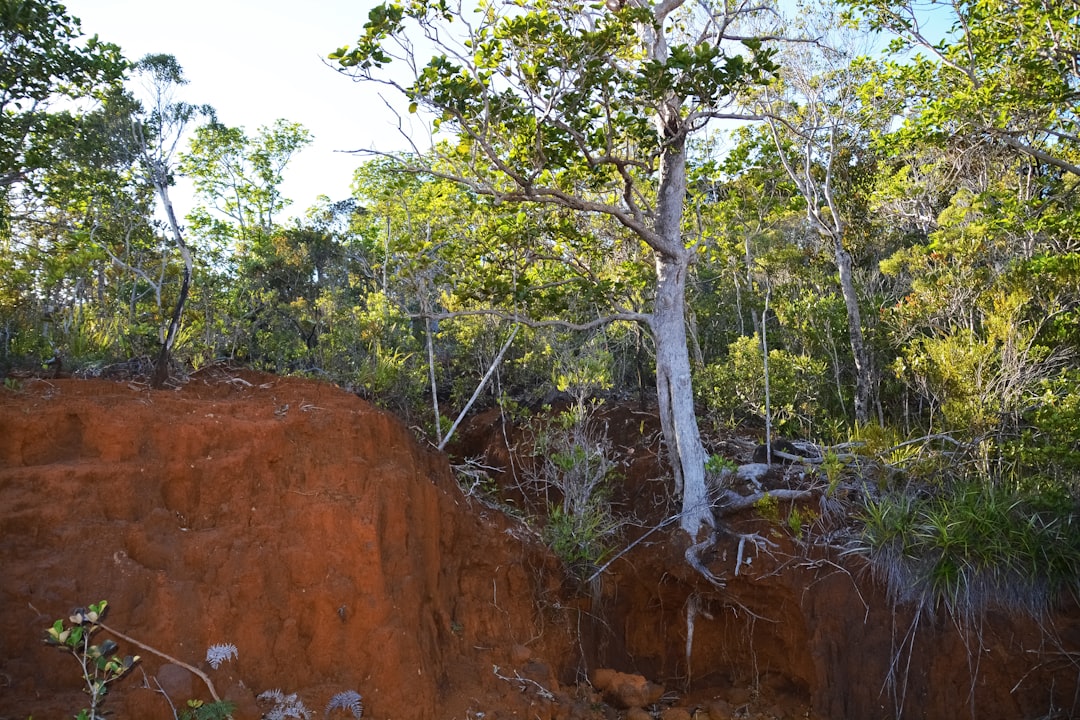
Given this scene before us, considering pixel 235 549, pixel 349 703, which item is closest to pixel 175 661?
pixel 235 549

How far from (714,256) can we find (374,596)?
6.45 meters

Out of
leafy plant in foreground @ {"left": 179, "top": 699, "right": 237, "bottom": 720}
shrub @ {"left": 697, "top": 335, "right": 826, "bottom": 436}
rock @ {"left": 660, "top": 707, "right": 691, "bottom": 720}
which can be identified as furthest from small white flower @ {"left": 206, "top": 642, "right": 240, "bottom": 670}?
shrub @ {"left": 697, "top": 335, "right": 826, "bottom": 436}

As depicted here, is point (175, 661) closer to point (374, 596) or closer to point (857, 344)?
point (374, 596)

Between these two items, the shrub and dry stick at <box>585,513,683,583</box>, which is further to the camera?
the shrub

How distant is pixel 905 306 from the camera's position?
33.5 ft

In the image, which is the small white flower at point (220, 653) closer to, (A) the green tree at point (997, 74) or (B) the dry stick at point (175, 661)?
(B) the dry stick at point (175, 661)

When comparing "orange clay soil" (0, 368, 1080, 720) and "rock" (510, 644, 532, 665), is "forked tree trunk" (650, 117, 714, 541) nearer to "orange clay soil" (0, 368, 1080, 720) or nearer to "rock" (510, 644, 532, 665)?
"orange clay soil" (0, 368, 1080, 720)

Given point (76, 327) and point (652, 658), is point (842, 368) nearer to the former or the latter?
point (652, 658)

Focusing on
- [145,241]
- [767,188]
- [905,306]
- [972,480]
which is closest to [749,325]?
[767,188]

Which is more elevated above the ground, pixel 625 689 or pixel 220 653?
pixel 220 653

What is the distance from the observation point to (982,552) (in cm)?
681

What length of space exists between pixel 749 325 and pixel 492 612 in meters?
9.07

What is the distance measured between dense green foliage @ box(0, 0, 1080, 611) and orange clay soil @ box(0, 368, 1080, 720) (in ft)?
2.31

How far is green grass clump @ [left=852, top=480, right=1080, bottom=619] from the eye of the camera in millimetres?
6707
